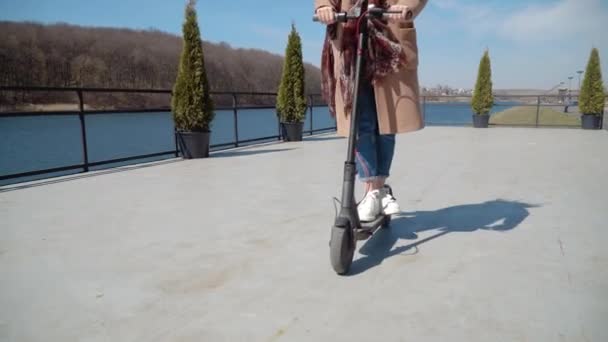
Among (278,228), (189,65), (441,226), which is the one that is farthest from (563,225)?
(189,65)

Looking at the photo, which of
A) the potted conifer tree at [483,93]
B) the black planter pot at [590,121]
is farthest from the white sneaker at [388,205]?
the black planter pot at [590,121]

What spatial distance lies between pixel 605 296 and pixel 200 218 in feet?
6.59

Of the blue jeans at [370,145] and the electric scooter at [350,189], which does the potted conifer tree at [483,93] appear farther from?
the electric scooter at [350,189]

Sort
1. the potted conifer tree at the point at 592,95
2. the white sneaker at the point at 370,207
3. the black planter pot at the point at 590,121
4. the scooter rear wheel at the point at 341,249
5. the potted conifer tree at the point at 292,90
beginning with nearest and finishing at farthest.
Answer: the scooter rear wheel at the point at 341,249 → the white sneaker at the point at 370,207 → the potted conifer tree at the point at 292,90 → the potted conifer tree at the point at 592,95 → the black planter pot at the point at 590,121

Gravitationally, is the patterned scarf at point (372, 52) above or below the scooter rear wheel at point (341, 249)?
above

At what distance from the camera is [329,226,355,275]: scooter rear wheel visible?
1.50m

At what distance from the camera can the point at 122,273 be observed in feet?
5.26

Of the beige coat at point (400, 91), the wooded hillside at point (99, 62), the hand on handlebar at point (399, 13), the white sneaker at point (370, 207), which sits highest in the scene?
the wooded hillside at point (99, 62)

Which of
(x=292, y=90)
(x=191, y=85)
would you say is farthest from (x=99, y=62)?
(x=191, y=85)

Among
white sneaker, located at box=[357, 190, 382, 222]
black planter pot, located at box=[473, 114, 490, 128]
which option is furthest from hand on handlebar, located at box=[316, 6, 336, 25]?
black planter pot, located at box=[473, 114, 490, 128]

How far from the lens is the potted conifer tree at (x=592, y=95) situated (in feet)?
32.7

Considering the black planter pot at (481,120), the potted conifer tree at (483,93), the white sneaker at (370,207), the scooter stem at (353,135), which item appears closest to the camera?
the scooter stem at (353,135)

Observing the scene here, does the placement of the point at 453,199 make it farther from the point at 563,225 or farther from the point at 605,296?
the point at 605,296

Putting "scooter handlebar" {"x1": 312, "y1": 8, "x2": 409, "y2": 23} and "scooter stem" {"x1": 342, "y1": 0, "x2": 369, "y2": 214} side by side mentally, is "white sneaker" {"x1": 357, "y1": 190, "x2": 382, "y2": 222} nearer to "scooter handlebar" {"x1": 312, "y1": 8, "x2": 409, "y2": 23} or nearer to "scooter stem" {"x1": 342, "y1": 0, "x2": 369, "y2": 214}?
"scooter stem" {"x1": 342, "y1": 0, "x2": 369, "y2": 214}
